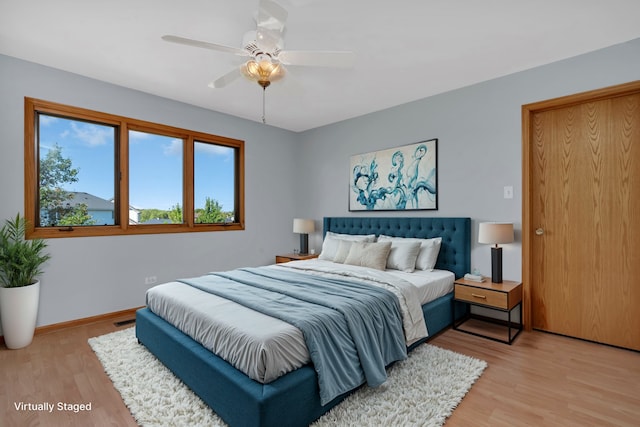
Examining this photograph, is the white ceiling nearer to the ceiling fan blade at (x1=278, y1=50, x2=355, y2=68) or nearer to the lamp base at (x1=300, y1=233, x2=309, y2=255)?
the ceiling fan blade at (x1=278, y1=50, x2=355, y2=68)

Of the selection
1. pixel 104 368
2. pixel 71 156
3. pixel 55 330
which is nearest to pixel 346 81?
pixel 71 156

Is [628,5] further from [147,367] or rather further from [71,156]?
[71,156]

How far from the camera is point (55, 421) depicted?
1815 millimetres

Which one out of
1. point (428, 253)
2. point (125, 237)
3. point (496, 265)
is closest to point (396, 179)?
point (428, 253)

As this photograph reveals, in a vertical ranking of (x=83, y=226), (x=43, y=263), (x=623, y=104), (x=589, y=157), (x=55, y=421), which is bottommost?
(x=55, y=421)

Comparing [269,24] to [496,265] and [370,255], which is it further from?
[496,265]

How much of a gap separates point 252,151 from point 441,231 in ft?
9.83

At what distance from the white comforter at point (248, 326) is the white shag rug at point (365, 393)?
0.27 meters

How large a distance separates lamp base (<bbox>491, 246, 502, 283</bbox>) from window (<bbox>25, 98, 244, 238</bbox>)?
335 centimetres

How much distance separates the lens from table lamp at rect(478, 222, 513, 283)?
2986 millimetres

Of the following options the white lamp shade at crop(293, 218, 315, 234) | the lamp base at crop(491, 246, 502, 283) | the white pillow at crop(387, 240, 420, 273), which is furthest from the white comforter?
the white lamp shade at crop(293, 218, 315, 234)

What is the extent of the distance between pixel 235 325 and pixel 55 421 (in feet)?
3.85

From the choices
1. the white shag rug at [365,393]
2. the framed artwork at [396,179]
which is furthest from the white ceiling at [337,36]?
the white shag rug at [365,393]

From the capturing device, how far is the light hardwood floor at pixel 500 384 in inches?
72.0
